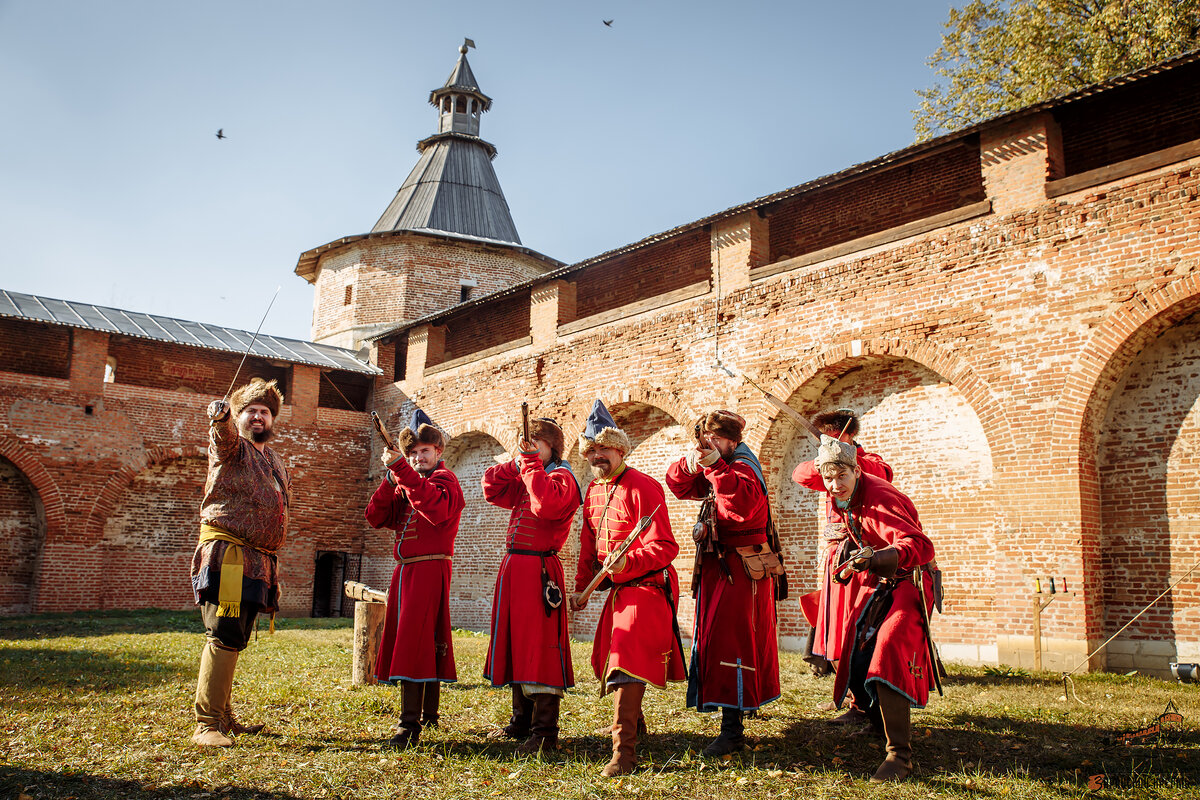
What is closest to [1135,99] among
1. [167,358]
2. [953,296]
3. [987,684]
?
[953,296]

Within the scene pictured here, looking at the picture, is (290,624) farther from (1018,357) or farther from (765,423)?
(1018,357)

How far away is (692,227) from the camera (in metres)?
13.1

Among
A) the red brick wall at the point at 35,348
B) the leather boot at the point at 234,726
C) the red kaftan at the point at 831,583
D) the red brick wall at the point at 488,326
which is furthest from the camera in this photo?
the red brick wall at the point at 488,326

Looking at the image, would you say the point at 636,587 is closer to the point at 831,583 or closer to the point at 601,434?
the point at 601,434

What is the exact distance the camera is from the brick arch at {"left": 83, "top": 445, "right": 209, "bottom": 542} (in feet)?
55.5

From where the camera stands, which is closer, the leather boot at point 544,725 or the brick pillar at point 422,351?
the leather boot at point 544,725

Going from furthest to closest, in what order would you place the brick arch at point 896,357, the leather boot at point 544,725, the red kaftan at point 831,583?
the brick arch at point 896,357 → the red kaftan at point 831,583 → the leather boot at point 544,725

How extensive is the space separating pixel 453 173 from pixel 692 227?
579 inches

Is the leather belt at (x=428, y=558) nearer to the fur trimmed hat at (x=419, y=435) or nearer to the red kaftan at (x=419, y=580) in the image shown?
the red kaftan at (x=419, y=580)

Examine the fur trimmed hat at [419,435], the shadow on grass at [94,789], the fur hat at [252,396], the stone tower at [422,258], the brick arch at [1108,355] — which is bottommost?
the shadow on grass at [94,789]

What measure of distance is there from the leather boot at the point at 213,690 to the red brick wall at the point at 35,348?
1459 cm

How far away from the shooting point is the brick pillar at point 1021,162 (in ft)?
32.2

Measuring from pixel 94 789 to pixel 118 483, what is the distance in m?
14.9

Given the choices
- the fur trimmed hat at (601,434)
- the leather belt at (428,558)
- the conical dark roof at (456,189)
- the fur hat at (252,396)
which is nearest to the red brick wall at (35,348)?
the conical dark roof at (456,189)
